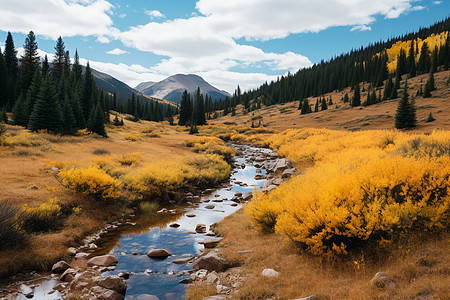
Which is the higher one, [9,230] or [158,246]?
[9,230]

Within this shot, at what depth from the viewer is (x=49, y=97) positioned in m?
30.3

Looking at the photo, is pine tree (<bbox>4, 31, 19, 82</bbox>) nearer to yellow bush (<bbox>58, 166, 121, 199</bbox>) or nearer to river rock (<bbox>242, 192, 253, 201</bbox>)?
yellow bush (<bbox>58, 166, 121, 199</bbox>)

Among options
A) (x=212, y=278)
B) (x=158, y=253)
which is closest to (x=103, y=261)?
(x=158, y=253)

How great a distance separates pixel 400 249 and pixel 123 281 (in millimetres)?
6346

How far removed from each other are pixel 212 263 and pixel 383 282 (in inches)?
167

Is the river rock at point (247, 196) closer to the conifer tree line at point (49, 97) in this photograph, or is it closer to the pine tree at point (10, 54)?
the conifer tree line at point (49, 97)

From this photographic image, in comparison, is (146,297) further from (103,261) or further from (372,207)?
(372,207)

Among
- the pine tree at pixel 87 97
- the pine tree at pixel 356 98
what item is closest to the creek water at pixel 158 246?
the pine tree at pixel 87 97

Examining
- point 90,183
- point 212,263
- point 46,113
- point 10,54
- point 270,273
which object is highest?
point 10,54

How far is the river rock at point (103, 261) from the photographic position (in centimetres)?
720

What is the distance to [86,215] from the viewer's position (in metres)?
10.1

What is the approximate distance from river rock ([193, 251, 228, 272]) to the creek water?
0.40m

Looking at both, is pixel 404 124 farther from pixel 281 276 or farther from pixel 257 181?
pixel 281 276

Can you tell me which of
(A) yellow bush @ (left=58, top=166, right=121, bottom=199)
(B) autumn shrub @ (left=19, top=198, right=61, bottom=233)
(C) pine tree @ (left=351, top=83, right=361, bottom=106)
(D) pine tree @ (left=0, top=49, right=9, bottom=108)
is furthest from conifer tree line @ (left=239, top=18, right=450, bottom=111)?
(D) pine tree @ (left=0, top=49, right=9, bottom=108)
